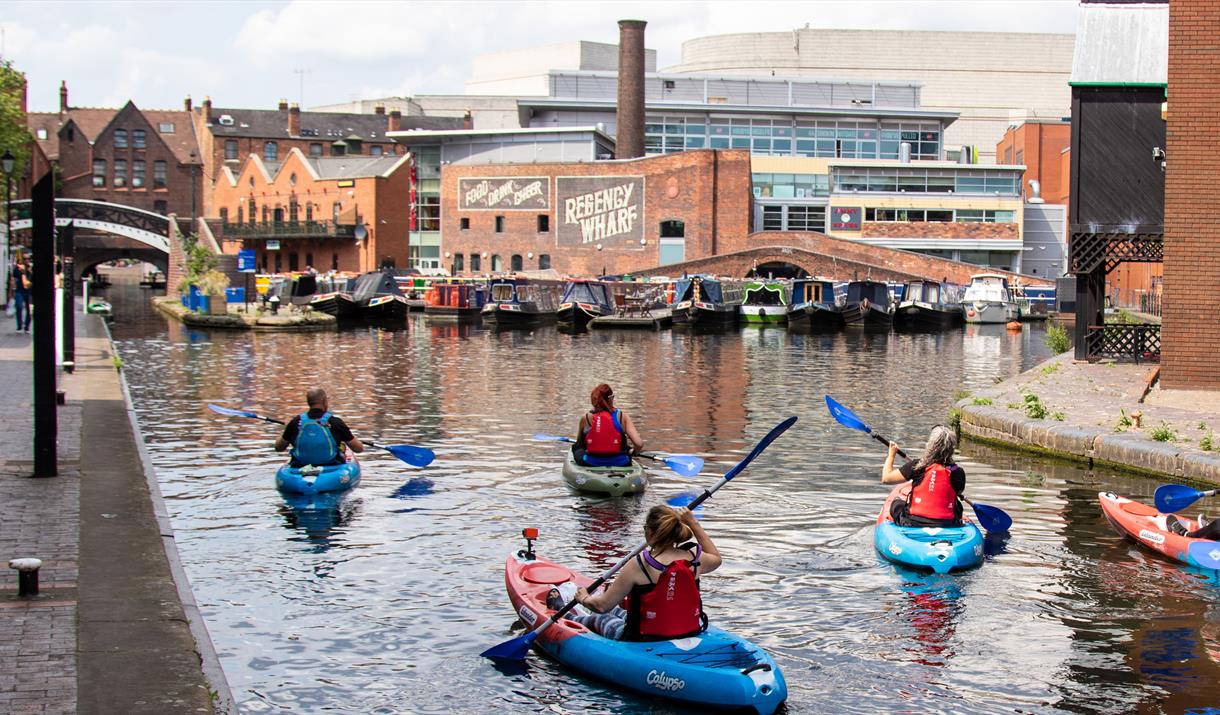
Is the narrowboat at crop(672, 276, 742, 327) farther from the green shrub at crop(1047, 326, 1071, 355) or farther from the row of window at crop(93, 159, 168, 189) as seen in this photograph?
the row of window at crop(93, 159, 168, 189)

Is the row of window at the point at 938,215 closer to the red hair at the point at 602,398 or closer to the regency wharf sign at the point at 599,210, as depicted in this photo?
the regency wharf sign at the point at 599,210

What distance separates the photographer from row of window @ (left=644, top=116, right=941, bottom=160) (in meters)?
84.9

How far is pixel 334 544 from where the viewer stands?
13828 millimetres

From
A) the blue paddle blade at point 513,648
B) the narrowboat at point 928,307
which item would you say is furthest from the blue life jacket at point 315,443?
the narrowboat at point 928,307

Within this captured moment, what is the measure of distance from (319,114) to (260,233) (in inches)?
850

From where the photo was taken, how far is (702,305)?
187 ft

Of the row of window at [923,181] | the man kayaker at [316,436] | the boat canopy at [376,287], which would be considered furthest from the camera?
the row of window at [923,181]

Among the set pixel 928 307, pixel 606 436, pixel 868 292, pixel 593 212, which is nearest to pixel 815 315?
pixel 868 292

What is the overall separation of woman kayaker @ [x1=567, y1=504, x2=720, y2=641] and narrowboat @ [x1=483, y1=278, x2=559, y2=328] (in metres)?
46.3

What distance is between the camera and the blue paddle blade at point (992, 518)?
13.9 m

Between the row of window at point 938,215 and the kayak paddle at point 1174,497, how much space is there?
63.1 m

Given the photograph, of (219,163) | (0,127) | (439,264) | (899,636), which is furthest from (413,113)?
(899,636)

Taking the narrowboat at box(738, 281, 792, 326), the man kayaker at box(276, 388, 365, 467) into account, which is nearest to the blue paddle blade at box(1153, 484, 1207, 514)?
the man kayaker at box(276, 388, 365, 467)

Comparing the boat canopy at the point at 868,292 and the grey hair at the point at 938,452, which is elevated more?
the boat canopy at the point at 868,292
